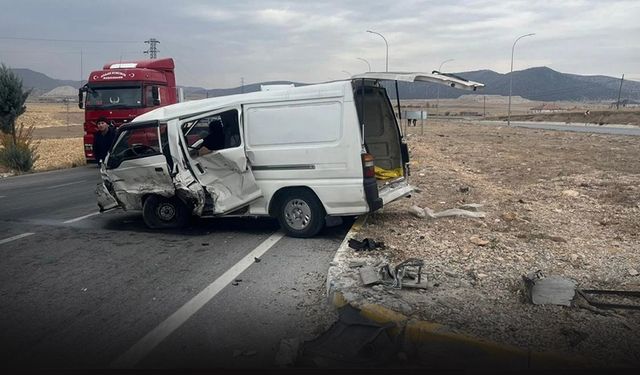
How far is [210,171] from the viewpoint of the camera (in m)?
8.14

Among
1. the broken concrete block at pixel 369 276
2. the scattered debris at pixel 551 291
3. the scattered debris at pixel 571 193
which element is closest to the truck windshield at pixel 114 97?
the scattered debris at pixel 571 193

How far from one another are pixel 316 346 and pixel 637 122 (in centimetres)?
5633

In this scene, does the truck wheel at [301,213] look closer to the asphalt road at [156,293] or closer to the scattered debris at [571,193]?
the asphalt road at [156,293]

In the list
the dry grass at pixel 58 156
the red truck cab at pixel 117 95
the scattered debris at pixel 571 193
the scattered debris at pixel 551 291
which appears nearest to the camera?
the scattered debris at pixel 551 291

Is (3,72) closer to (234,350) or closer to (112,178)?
(112,178)

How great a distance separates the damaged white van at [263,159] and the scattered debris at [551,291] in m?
2.97

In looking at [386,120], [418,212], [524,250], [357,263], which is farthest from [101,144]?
[524,250]

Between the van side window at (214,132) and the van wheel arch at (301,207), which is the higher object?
the van side window at (214,132)

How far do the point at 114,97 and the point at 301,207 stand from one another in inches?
502

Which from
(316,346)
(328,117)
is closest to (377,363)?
(316,346)

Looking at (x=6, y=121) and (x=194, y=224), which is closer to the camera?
(x=194, y=224)

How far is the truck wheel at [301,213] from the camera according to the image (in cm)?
791

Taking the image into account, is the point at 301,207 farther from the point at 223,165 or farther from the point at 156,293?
the point at 156,293

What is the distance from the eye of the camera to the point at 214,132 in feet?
27.6
